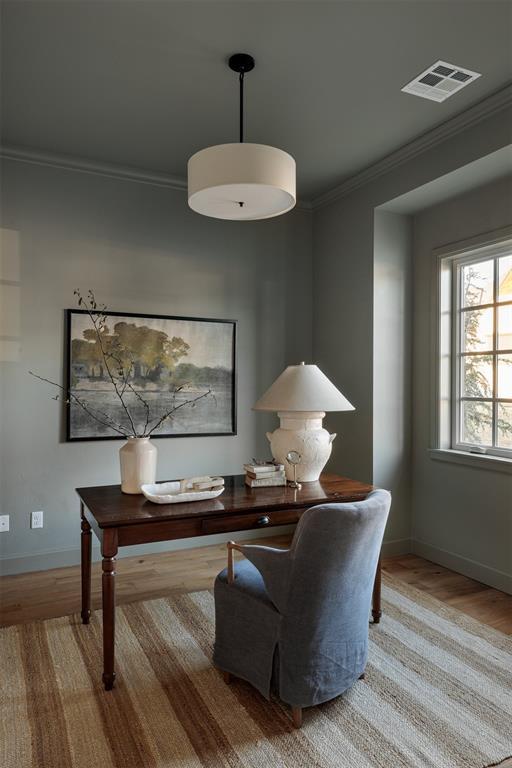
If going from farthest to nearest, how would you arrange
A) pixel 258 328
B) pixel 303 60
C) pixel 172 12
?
pixel 258 328
pixel 303 60
pixel 172 12

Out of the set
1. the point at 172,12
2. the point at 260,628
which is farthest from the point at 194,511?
the point at 172,12

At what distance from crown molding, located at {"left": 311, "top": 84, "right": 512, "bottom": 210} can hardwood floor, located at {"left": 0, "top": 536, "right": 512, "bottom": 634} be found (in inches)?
108

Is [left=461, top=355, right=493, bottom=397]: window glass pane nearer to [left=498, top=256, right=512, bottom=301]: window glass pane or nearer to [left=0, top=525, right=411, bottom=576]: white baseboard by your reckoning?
[left=498, top=256, right=512, bottom=301]: window glass pane

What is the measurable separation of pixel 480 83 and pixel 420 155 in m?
0.68

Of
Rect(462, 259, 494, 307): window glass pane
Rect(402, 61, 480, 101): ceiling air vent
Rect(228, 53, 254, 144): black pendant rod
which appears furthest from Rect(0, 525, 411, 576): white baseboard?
Rect(402, 61, 480, 101): ceiling air vent

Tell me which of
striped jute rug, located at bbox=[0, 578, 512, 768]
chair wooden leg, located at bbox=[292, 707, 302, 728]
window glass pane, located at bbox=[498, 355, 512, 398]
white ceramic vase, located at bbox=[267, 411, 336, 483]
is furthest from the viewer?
window glass pane, located at bbox=[498, 355, 512, 398]

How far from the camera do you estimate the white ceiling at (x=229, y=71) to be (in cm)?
218

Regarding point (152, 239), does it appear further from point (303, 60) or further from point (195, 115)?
point (303, 60)

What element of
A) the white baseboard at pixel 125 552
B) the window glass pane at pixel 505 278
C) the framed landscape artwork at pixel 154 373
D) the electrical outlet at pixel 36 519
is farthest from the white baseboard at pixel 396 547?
the electrical outlet at pixel 36 519

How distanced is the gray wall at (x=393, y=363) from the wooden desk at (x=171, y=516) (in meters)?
1.10

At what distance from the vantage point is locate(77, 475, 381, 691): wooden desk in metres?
2.11

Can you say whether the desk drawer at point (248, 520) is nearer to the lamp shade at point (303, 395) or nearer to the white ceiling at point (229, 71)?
the lamp shade at point (303, 395)

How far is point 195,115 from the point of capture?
297 cm

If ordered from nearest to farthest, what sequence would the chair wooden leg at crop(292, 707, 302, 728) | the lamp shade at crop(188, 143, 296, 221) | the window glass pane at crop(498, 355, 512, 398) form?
the chair wooden leg at crop(292, 707, 302, 728) < the lamp shade at crop(188, 143, 296, 221) < the window glass pane at crop(498, 355, 512, 398)
